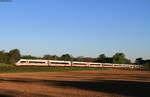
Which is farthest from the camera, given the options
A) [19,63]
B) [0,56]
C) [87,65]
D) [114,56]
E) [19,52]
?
[114,56]

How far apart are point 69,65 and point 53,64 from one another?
5487 millimetres

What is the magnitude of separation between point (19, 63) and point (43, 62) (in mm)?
6044

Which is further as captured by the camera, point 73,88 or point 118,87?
point 118,87

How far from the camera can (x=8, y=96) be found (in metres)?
10.6

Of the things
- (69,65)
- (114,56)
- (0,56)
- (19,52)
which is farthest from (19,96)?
(114,56)

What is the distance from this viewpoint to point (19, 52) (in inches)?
3740

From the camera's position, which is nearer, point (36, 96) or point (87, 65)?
point (36, 96)

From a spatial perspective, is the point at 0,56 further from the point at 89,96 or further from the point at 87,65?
the point at 89,96

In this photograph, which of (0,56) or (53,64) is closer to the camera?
(53,64)

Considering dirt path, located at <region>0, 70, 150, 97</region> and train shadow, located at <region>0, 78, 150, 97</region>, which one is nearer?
dirt path, located at <region>0, 70, 150, 97</region>

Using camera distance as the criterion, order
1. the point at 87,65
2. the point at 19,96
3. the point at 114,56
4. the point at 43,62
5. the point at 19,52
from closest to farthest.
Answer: the point at 19,96, the point at 43,62, the point at 87,65, the point at 19,52, the point at 114,56

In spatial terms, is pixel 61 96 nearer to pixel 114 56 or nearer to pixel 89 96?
pixel 89 96

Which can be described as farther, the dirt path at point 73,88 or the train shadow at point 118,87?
the train shadow at point 118,87

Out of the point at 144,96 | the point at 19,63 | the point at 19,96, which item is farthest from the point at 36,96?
the point at 19,63
